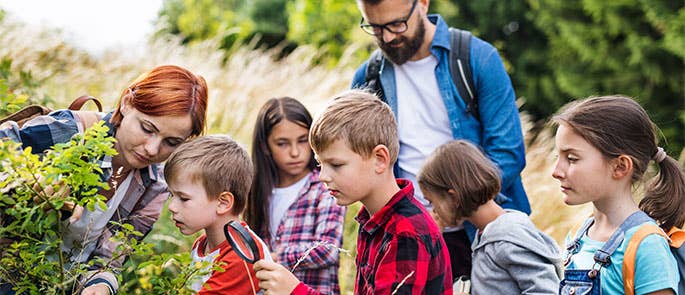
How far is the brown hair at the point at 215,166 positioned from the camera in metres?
2.97

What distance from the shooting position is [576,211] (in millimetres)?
6711

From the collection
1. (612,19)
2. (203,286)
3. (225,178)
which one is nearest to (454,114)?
(225,178)

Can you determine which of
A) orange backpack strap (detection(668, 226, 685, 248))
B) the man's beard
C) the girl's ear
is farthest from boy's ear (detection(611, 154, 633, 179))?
the girl's ear

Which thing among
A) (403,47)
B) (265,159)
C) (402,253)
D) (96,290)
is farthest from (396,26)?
(96,290)

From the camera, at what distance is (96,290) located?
2.77 meters

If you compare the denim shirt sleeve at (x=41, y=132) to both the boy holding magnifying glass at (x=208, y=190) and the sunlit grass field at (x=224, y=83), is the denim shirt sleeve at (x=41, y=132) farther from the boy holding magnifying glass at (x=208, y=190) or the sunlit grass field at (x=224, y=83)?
the sunlit grass field at (x=224, y=83)

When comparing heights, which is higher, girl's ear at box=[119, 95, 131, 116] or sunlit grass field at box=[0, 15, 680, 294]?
girl's ear at box=[119, 95, 131, 116]

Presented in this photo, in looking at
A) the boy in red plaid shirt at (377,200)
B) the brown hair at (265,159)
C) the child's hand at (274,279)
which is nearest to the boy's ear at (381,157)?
the boy in red plaid shirt at (377,200)

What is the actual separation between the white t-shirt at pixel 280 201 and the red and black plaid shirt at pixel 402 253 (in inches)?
52.6

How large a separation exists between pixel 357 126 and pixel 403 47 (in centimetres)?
126

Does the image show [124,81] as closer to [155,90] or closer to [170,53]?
[170,53]

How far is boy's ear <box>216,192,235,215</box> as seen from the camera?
9.84 feet

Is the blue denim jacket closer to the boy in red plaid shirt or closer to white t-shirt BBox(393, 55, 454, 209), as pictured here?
white t-shirt BBox(393, 55, 454, 209)

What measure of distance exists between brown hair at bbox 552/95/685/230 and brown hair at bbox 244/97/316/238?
164cm
